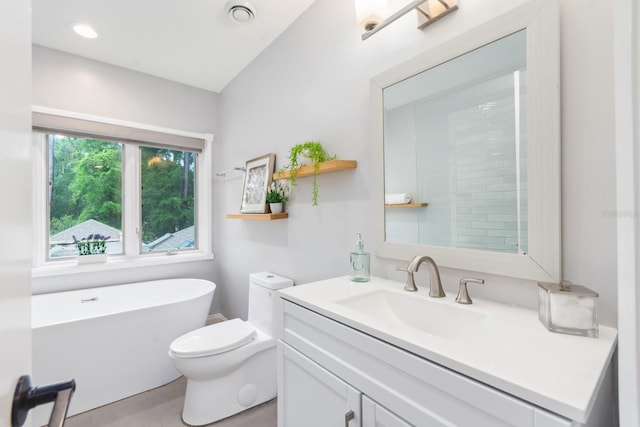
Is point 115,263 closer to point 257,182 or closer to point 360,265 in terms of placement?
point 257,182

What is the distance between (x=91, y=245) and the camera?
2658mm

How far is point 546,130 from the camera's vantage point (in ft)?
3.14

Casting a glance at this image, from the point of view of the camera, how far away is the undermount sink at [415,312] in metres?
1.04

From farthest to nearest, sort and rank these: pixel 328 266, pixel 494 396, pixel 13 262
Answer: pixel 328 266 → pixel 494 396 → pixel 13 262

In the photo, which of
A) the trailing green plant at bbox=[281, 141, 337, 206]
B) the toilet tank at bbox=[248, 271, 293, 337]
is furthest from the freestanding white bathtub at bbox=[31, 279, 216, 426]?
the trailing green plant at bbox=[281, 141, 337, 206]

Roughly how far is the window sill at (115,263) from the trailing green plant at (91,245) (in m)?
0.11

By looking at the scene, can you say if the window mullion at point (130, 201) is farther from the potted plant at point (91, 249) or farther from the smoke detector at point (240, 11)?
the smoke detector at point (240, 11)

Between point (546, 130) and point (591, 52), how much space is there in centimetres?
24

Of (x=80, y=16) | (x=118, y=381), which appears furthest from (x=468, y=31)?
(x=118, y=381)

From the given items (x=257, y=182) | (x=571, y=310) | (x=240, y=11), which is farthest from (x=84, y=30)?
(x=571, y=310)

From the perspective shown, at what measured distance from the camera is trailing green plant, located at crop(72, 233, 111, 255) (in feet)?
8.60

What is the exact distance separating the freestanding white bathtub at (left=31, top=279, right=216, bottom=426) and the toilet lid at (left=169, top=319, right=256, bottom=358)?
15.3 inches

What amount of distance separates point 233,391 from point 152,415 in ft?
1.74

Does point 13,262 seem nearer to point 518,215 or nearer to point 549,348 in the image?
point 549,348
